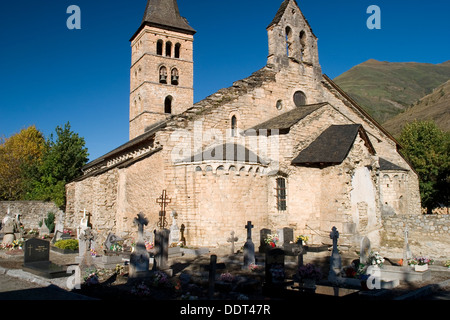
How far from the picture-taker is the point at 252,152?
17.0 m

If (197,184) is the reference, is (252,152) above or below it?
above

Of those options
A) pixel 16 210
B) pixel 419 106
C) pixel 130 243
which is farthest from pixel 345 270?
pixel 419 106

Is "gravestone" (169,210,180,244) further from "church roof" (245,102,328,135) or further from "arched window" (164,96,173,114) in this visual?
"arched window" (164,96,173,114)

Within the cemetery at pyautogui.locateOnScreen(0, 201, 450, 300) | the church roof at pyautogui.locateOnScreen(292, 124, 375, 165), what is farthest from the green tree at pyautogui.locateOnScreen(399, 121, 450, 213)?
the cemetery at pyautogui.locateOnScreen(0, 201, 450, 300)

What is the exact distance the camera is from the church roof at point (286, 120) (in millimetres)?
17031

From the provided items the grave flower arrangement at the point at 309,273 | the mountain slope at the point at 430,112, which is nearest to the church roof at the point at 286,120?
the grave flower arrangement at the point at 309,273

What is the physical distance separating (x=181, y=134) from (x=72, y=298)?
10.4 m

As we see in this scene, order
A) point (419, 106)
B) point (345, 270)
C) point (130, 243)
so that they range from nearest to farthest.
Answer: point (345, 270) < point (130, 243) < point (419, 106)

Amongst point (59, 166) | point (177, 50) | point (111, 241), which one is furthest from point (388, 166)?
point (59, 166)

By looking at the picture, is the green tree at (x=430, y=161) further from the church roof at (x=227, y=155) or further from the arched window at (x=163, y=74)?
the arched window at (x=163, y=74)

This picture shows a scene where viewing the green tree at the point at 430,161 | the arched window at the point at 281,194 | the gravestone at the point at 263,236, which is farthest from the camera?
the green tree at the point at 430,161

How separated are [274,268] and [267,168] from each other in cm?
850

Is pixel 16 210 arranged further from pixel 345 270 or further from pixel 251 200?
pixel 345 270

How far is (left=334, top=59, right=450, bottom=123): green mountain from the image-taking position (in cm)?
12212
